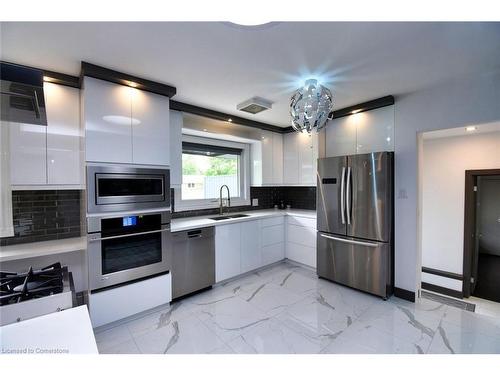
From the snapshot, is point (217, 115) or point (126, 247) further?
point (217, 115)

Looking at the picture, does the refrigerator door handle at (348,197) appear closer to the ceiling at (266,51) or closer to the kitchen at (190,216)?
the kitchen at (190,216)

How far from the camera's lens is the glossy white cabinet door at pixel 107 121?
6.21ft

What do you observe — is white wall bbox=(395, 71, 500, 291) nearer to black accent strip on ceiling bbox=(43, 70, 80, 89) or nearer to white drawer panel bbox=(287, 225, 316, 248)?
white drawer panel bbox=(287, 225, 316, 248)

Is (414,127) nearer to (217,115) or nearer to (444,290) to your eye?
(217,115)

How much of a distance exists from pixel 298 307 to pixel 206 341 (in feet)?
3.41

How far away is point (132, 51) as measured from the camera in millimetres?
1663

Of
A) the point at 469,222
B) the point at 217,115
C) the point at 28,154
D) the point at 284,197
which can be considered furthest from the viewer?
the point at 284,197

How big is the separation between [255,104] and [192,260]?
1.97 metres

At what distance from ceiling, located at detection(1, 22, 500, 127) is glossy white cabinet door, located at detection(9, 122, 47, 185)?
534 mm

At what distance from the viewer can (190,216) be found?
3264 millimetres

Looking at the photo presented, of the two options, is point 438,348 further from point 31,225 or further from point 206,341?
point 31,225

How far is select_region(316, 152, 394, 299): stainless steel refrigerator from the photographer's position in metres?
2.57

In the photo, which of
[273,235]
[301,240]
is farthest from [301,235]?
[273,235]
